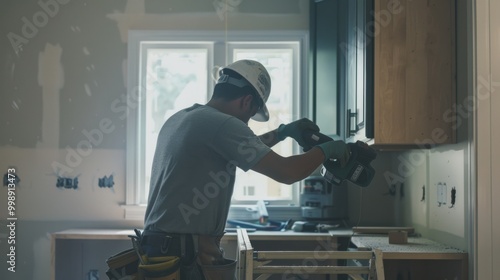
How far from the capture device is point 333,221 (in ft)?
13.0

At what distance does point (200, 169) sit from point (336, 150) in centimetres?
52

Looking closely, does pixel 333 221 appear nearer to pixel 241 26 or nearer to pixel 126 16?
pixel 241 26

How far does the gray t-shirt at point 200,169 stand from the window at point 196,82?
1927mm

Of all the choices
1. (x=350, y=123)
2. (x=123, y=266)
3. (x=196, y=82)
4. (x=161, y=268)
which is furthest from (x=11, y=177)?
(x=161, y=268)

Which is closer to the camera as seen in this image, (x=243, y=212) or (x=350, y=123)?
(x=350, y=123)

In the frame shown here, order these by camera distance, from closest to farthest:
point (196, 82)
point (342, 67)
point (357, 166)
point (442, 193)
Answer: point (357, 166)
point (442, 193)
point (342, 67)
point (196, 82)

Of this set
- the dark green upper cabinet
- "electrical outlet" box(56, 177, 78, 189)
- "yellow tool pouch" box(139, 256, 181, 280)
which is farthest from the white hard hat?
"electrical outlet" box(56, 177, 78, 189)

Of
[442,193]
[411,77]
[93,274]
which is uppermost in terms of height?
[411,77]

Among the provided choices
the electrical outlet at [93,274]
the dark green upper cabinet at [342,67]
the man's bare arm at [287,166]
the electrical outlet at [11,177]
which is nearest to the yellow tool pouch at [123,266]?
the man's bare arm at [287,166]

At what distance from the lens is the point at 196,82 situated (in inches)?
169

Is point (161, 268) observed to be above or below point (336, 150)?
below


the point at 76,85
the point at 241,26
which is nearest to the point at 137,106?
the point at 76,85

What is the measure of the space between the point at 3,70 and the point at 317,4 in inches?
87.3

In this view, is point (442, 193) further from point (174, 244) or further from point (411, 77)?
point (174, 244)
